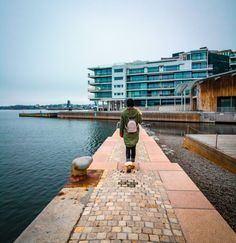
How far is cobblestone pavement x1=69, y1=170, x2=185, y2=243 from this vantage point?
9.34ft

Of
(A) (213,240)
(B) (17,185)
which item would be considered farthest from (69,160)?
(A) (213,240)

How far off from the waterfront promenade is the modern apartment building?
178 ft

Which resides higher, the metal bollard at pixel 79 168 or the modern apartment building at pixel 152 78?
the modern apartment building at pixel 152 78

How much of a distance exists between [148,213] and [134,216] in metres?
0.29

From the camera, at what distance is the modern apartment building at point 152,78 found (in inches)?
2191

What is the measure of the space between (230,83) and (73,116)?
45623 mm

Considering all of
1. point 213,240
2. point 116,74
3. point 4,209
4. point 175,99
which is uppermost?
point 116,74

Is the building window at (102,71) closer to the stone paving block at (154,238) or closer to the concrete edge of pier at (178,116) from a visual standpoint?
the concrete edge of pier at (178,116)

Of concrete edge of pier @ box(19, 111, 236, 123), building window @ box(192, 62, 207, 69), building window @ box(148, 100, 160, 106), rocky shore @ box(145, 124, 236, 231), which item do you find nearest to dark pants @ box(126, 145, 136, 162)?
rocky shore @ box(145, 124, 236, 231)

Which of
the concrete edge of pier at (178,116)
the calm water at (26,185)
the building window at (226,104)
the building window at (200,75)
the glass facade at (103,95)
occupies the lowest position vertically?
the calm water at (26,185)

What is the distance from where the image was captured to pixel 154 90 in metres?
60.0

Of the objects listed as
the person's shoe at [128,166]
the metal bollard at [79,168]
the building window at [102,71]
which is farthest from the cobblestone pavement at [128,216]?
the building window at [102,71]

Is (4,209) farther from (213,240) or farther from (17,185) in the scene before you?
(213,240)

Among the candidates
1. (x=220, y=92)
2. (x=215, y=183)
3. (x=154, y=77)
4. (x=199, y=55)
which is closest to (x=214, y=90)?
(x=220, y=92)
